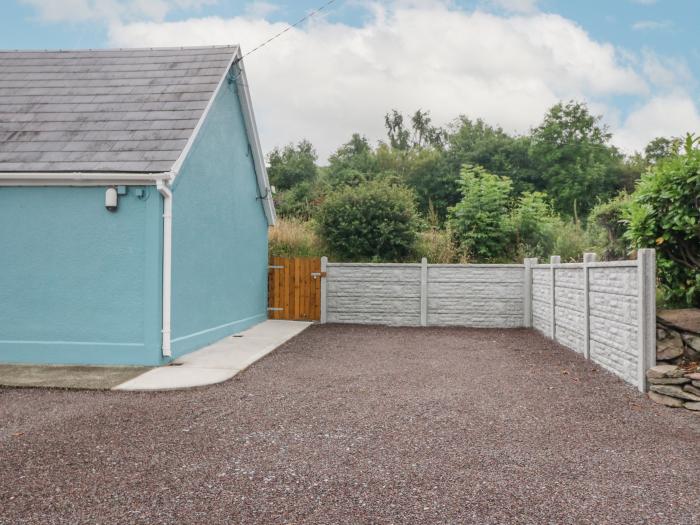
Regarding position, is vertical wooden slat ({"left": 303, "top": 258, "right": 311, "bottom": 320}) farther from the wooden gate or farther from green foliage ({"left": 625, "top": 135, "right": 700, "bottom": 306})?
green foliage ({"left": 625, "top": 135, "right": 700, "bottom": 306})

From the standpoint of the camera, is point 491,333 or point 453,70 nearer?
point 491,333

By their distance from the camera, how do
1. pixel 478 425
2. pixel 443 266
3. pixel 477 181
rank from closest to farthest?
1. pixel 478 425
2. pixel 443 266
3. pixel 477 181

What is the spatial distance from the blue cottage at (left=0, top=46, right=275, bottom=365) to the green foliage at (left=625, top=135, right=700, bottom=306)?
6.28 m

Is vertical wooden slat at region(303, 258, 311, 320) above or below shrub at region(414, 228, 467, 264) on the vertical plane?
below

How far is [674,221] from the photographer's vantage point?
6195 millimetres

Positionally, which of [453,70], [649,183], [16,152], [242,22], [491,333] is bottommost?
[491,333]

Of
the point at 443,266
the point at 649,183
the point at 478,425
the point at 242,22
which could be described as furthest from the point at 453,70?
the point at 478,425

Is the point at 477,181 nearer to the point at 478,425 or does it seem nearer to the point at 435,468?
the point at 478,425

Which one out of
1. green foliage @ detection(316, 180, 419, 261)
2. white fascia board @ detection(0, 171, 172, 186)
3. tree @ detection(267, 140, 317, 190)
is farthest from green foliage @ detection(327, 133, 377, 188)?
white fascia board @ detection(0, 171, 172, 186)

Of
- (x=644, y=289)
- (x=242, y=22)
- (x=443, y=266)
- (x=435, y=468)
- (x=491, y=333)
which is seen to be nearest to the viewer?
(x=435, y=468)

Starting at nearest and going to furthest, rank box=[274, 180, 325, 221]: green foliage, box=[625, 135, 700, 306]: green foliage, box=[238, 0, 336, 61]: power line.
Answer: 1. box=[625, 135, 700, 306]: green foliage
2. box=[238, 0, 336, 61]: power line
3. box=[274, 180, 325, 221]: green foliage

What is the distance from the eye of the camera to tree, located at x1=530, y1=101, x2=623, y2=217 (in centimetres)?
3092

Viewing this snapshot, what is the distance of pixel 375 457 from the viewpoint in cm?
369

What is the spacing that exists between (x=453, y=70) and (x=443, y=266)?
22527 millimetres
